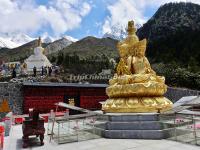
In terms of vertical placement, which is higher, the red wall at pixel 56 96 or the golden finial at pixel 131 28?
the golden finial at pixel 131 28

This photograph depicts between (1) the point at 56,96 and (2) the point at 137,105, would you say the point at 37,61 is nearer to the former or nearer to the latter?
(1) the point at 56,96

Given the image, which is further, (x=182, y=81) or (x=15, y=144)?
(x=182, y=81)

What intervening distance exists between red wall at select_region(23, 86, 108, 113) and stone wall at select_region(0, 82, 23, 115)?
13.1 inches

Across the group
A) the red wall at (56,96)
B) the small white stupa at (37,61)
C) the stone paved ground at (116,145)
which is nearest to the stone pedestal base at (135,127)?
the stone paved ground at (116,145)

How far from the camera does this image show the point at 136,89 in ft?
30.2

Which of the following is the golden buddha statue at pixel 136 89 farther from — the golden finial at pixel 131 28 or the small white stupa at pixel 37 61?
the small white stupa at pixel 37 61

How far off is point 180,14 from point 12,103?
8314 cm

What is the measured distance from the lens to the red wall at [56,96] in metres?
17.2

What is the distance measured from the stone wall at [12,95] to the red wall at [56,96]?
33 centimetres

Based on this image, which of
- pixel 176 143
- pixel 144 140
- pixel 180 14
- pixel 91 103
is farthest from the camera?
pixel 180 14

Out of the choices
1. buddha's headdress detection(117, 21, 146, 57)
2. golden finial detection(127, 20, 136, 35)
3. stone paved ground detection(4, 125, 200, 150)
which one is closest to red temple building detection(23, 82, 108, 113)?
buddha's headdress detection(117, 21, 146, 57)

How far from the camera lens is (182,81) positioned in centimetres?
2820

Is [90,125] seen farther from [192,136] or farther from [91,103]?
[91,103]

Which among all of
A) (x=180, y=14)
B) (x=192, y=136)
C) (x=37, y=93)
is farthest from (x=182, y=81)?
(x=180, y=14)
